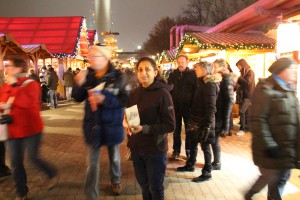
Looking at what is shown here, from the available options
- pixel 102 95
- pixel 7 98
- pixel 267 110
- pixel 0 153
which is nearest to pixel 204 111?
pixel 267 110

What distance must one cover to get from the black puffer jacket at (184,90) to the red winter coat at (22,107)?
2.77m

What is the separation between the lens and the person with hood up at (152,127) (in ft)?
10.7

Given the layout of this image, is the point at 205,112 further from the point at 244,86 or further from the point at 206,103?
the point at 244,86

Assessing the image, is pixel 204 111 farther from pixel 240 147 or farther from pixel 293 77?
pixel 240 147

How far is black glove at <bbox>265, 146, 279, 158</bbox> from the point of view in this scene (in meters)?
3.32

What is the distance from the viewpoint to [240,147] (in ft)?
24.9

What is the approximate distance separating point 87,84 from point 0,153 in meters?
2.92

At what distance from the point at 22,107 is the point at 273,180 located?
3.28 m

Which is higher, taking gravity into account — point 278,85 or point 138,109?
point 278,85

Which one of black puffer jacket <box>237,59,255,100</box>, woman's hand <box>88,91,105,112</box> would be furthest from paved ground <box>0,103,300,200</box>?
black puffer jacket <box>237,59,255,100</box>

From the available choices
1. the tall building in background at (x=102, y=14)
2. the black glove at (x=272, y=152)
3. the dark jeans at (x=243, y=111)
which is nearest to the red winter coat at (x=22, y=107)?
the black glove at (x=272, y=152)

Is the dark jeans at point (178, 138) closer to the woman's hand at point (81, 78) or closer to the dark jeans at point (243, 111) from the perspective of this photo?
the woman's hand at point (81, 78)

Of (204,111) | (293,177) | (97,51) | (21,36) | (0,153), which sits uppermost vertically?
(21,36)

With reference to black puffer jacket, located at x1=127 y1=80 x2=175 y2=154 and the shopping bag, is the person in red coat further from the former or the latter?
black puffer jacket, located at x1=127 y1=80 x2=175 y2=154
